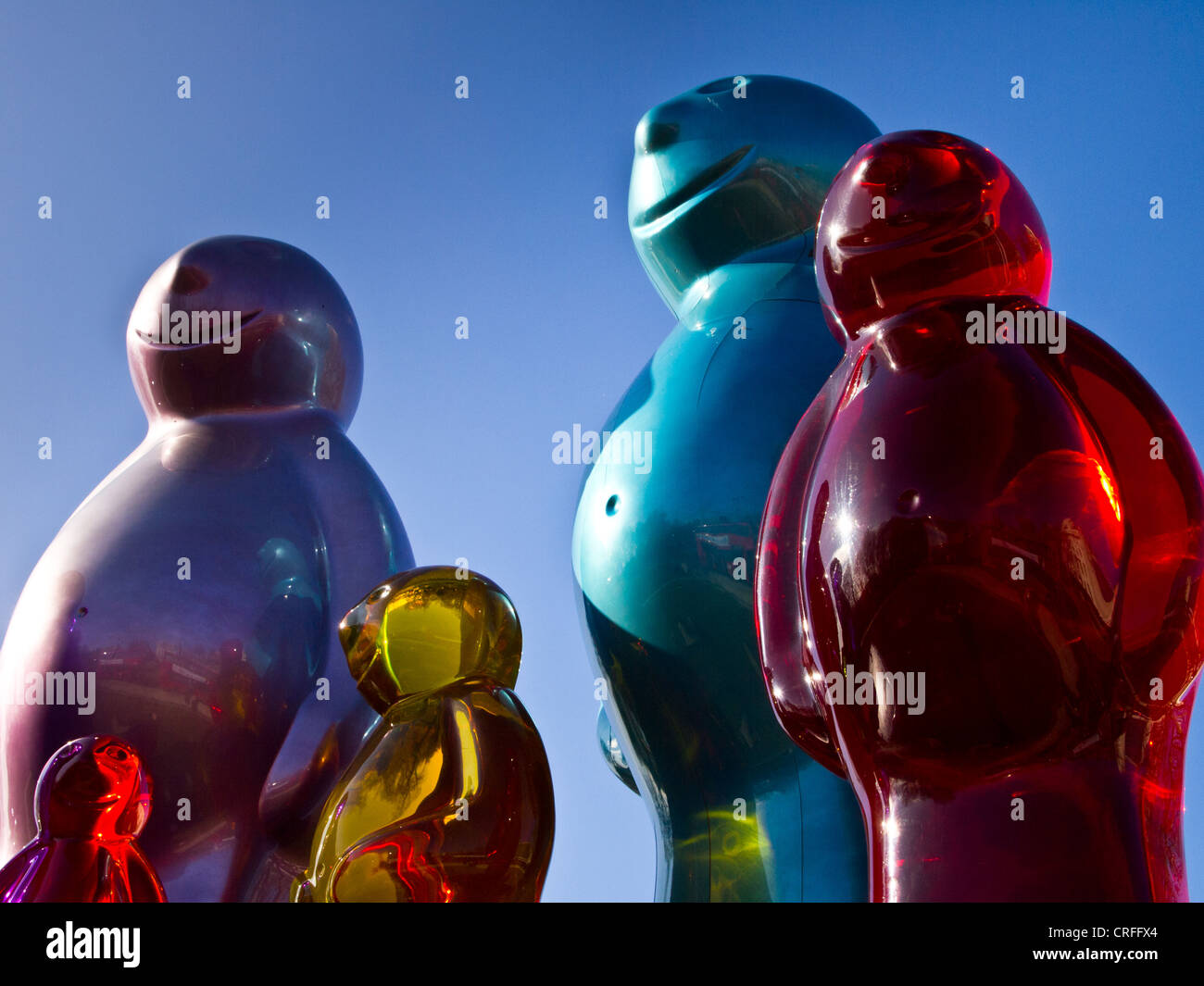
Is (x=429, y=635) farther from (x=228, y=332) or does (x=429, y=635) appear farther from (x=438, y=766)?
(x=228, y=332)

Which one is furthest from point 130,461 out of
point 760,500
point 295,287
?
point 760,500

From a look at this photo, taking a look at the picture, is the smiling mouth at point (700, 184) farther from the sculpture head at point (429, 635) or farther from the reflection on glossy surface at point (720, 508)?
the sculpture head at point (429, 635)

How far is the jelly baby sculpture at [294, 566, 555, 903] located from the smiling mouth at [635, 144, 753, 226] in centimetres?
103

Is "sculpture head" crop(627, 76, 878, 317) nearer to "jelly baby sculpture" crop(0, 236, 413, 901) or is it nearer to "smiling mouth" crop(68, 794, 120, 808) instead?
"jelly baby sculpture" crop(0, 236, 413, 901)

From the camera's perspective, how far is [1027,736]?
167 cm

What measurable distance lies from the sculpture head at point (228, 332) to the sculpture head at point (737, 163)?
0.84 metres

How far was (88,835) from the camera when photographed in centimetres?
216

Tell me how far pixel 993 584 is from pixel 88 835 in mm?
1384

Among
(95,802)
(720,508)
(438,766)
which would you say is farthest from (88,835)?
(720,508)

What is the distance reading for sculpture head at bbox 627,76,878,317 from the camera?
3.01 meters

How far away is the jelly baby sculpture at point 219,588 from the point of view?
2770mm

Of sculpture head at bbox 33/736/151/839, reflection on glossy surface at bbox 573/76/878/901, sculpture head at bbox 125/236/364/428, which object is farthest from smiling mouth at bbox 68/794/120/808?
sculpture head at bbox 125/236/364/428

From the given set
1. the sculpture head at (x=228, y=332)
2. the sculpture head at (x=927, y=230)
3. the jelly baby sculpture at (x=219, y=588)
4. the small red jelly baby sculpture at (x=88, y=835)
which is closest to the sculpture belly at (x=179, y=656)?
the jelly baby sculpture at (x=219, y=588)

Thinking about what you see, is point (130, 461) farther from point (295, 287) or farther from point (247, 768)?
point (247, 768)
